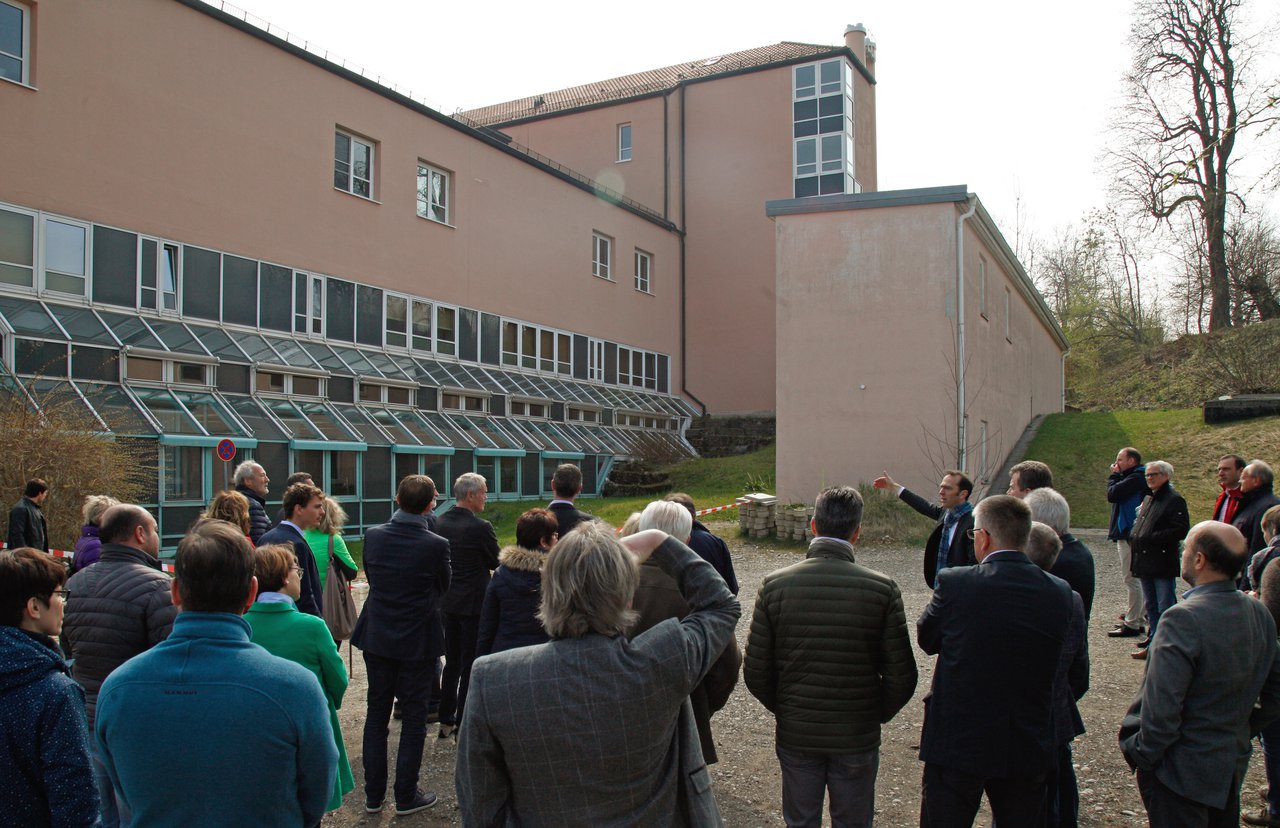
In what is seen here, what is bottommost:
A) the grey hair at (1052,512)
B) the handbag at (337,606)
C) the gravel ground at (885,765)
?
the gravel ground at (885,765)

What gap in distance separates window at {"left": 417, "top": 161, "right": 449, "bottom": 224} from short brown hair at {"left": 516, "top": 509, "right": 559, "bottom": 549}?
2086 centimetres

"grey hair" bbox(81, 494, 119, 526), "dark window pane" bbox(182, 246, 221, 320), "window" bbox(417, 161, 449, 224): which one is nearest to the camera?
"grey hair" bbox(81, 494, 119, 526)

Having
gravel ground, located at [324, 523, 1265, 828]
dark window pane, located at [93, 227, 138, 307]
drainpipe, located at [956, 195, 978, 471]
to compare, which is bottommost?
gravel ground, located at [324, 523, 1265, 828]

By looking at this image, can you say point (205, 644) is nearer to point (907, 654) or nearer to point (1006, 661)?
point (907, 654)

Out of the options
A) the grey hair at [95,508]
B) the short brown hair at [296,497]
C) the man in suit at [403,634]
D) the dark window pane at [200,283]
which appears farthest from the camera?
the dark window pane at [200,283]

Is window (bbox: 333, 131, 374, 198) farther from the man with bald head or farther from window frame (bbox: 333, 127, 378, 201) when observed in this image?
the man with bald head

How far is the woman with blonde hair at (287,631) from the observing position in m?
3.61

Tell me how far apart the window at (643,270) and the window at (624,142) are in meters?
5.65

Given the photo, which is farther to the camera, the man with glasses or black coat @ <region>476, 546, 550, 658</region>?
the man with glasses

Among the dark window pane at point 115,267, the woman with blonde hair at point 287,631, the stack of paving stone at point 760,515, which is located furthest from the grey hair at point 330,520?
the dark window pane at point 115,267

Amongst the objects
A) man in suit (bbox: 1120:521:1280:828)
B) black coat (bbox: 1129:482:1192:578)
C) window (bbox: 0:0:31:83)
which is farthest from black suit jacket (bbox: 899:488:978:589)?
window (bbox: 0:0:31:83)

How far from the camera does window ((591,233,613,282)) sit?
31891 mm

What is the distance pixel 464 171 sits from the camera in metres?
25.8

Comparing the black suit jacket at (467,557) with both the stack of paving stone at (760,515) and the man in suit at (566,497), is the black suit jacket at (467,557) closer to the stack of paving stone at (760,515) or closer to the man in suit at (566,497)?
the man in suit at (566,497)
